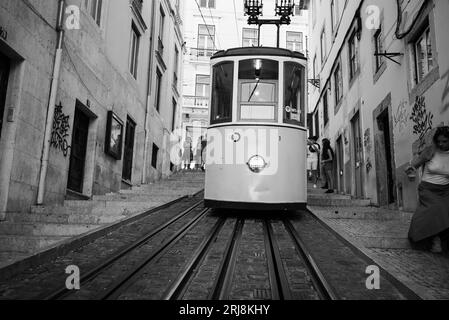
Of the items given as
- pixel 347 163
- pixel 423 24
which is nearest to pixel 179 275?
pixel 423 24

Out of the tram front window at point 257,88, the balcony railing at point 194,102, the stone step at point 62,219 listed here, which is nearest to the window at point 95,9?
the tram front window at point 257,88

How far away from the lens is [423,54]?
22.0ft

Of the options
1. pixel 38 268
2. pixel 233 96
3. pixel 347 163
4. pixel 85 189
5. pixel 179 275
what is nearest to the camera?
pixel 179 275

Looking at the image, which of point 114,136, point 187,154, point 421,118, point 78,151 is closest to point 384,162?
point 421,118

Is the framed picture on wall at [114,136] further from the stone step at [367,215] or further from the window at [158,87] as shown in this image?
the stone step at [367,215]

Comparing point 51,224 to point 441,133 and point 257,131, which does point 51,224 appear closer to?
point 257,131

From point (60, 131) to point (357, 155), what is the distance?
8111mm

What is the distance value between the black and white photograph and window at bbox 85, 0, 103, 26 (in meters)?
0.06

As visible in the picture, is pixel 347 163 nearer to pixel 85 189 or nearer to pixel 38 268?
pixel 85 189

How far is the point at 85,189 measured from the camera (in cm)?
910

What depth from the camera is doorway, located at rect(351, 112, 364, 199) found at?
10578mm

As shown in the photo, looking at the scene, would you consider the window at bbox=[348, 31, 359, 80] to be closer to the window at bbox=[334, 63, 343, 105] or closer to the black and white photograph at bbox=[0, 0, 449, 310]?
the black and white photograph at bbox=[0, 0, 449, 310]

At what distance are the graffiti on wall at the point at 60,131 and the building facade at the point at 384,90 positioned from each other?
6.50 metres
